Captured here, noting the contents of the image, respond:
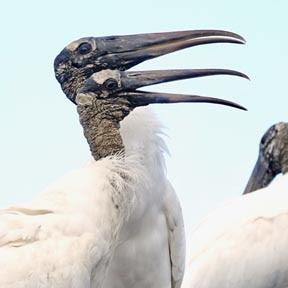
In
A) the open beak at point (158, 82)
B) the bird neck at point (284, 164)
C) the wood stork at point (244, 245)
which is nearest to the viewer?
the open beak at point (158, 82)

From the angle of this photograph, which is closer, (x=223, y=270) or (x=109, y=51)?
(x=109, y=51)

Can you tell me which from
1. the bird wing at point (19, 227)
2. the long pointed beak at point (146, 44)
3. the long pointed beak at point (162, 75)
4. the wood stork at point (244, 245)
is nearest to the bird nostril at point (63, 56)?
the long pointed beak at point (146, 44)

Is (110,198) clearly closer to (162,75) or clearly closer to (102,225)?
(102,225)

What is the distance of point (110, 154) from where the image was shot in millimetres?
5734

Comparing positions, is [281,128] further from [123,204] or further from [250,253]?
[123,204]

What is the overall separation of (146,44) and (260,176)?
3.18 metres

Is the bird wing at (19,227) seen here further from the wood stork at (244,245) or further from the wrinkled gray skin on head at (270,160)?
the wrinkled gray skin on head at (270,160)

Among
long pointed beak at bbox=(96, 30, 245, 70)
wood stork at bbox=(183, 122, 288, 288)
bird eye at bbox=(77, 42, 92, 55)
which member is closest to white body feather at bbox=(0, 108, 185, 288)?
long pointed beak at bbox=(96, 30, 245, 70)

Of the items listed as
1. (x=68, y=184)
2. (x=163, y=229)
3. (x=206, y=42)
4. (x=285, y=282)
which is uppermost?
(x=206, y=42)

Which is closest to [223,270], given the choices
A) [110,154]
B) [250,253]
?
[250,253]

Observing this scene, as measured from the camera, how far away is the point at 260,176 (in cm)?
897

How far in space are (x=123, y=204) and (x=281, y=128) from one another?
3.77 metres

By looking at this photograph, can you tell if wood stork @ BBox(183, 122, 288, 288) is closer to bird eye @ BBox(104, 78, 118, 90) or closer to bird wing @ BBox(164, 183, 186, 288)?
bird wing @ BBox(164, 183, 186, 288)

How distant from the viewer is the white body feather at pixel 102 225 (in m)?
5.14
